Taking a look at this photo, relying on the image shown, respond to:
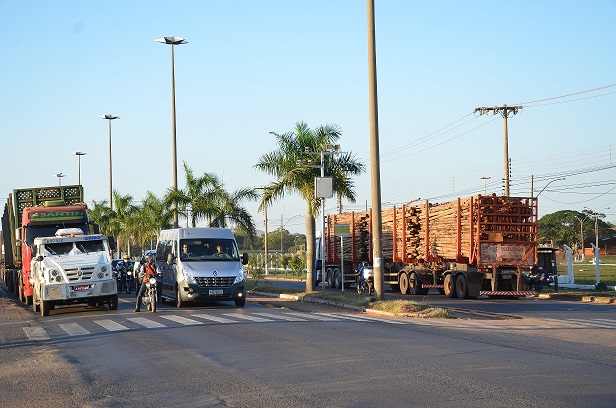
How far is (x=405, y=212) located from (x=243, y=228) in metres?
10.0

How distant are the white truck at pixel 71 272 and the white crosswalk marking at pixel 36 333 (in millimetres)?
3961

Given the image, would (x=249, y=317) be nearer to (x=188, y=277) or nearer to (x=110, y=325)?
(x=110, y=325)

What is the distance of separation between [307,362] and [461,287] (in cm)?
2191

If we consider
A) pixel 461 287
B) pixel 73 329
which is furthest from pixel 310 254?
pixel 73 329

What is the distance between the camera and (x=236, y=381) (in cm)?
1184

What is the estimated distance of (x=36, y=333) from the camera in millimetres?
19938

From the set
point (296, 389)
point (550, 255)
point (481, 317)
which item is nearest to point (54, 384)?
point (296, 389)

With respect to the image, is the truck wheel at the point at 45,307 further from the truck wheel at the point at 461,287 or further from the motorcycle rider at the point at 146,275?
the truck wheel at the point at 461,287

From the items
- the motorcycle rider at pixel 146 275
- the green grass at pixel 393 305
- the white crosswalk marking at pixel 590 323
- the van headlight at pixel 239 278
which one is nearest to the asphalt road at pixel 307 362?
the white crosswalk marking at pixel 590 323

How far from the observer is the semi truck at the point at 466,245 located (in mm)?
33219

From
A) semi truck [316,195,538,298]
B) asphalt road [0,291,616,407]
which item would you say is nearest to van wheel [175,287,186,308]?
asphalt road [0,291,616,407]

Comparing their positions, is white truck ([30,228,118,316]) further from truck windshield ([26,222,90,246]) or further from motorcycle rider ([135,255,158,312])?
truck windshield ([26,222,90,246])

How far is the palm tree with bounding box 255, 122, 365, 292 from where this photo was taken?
125 feet

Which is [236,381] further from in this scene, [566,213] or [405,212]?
[566,213]
